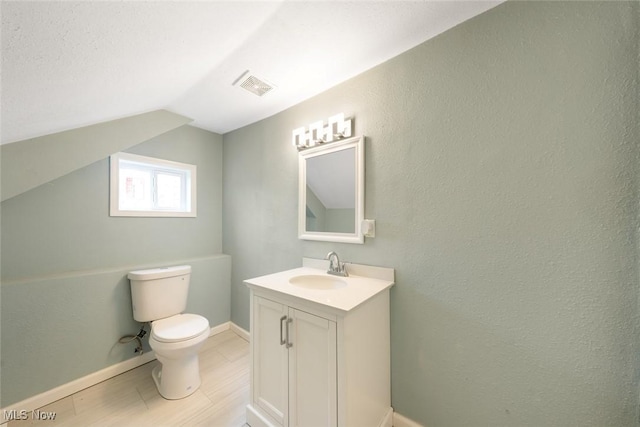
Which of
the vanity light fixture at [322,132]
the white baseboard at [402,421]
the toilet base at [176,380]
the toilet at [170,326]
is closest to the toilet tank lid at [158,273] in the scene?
the toilet at [170,326]

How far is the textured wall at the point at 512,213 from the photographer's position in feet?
2.87

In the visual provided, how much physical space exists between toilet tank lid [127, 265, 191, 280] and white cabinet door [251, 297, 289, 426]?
99cm

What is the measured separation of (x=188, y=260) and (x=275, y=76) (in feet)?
6.19

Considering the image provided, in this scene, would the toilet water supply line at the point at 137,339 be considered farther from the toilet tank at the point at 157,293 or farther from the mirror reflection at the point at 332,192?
the mirror reflection at the point at 332,192

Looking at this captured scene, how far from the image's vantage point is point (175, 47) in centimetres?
114

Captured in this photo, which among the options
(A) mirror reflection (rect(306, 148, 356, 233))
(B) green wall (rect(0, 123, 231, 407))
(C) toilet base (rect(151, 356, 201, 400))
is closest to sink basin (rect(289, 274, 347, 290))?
(A) mirror reflection (rect(306, 148, 356, 233))

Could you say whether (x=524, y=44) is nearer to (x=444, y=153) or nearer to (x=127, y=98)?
(x=444, y=153)

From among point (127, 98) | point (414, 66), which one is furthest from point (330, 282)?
point (127, 98)

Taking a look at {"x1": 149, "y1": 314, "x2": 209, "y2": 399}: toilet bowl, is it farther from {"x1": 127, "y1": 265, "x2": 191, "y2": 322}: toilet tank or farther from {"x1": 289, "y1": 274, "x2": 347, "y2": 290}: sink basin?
{"x1": 289, "y1": 274, "x2": 347, "y2": 290}: sink basin

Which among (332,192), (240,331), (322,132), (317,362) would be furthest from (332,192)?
(240,331)

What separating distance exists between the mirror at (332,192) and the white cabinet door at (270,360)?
0.64m

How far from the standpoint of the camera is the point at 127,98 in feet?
4.94

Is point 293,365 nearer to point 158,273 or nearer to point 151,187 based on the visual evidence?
point 158,273

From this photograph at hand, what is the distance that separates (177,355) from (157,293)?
555 mm
